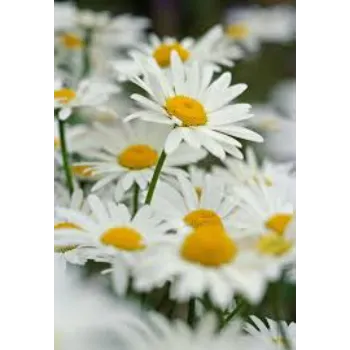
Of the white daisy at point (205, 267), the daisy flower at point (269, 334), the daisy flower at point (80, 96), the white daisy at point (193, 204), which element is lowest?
the daisy flower at point (269, 334)

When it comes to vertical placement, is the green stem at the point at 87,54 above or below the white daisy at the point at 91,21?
below

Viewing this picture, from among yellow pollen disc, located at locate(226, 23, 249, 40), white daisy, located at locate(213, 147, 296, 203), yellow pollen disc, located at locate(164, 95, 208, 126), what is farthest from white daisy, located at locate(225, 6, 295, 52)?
yellow pollen disc, located at locate(164, 95, 208, 126)

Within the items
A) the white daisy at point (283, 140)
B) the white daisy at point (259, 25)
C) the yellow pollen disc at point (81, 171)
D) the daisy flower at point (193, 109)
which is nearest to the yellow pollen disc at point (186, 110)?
the daisy flower at point (193, 109)

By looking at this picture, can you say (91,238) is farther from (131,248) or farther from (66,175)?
(66,175)

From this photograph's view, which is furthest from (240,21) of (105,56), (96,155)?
(96,155)

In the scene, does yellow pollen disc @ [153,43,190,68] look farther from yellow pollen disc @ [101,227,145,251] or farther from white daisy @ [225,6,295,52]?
white daisy @ [225,6,295,52]

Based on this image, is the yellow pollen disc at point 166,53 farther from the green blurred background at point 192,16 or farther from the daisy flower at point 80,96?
the green blurred background at point 192,16
